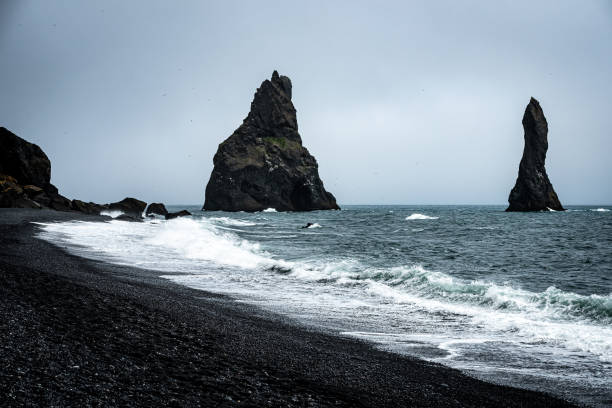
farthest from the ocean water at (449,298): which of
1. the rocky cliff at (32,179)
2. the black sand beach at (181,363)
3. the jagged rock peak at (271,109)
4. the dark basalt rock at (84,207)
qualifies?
the jagged rock peak at (271,109)

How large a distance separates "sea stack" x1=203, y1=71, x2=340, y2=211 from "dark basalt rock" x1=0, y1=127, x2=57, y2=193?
64.2m

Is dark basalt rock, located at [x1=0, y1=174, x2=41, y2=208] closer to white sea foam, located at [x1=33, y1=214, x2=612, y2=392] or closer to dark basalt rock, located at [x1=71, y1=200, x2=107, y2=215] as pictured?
dark basalt rock, located at [x1=71, y1=200, x2=107, y2=215]

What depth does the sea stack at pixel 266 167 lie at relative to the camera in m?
123

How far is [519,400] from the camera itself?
458 centimetres

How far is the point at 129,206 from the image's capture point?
65188 mm

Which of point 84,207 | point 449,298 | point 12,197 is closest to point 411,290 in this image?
point 449,298

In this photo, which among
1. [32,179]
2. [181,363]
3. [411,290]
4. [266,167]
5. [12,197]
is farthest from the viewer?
[266,167]

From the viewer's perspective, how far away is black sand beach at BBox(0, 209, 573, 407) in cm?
→ 338

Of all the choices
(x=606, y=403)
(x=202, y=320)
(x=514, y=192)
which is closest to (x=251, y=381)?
(x=202, y=320)

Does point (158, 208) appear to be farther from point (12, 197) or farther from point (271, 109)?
point (271, 109)

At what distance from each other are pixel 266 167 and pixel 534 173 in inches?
2751

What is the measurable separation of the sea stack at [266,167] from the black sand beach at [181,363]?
115 m

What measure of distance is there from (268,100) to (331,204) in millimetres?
37676

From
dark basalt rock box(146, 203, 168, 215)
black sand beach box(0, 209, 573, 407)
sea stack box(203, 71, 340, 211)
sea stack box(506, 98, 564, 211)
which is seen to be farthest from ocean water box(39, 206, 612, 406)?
sea stack box(203, 71, 340, 211)
